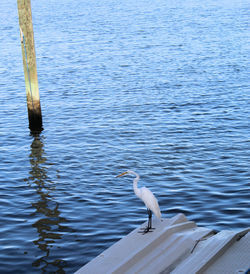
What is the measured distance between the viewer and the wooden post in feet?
51.0

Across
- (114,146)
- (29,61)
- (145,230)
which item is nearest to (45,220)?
(145,230)

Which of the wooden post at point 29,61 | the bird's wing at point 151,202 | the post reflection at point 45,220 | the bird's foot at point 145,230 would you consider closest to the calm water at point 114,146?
the post reflection at point 45,220

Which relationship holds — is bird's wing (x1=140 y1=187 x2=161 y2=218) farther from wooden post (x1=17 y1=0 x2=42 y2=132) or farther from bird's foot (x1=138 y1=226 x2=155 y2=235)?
wooden post (x1=17 y1=0 x2=42 y2=132)

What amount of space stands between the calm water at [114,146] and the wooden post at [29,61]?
1.93 ft

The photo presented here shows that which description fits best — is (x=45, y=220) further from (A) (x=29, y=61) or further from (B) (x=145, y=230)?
(A) (x=29, y=61)

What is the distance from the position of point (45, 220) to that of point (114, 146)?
15.8 feet

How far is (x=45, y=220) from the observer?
10.3 meters

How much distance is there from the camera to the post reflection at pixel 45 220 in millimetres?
8609

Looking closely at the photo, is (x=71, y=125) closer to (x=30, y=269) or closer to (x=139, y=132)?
(x=139, y=132)

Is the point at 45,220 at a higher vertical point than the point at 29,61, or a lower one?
lower

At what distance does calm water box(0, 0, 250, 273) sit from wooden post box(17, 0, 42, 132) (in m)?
0.59

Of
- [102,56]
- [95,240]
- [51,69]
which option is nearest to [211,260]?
[95,240]

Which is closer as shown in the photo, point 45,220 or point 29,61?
point 45,220

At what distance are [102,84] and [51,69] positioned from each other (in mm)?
5249
